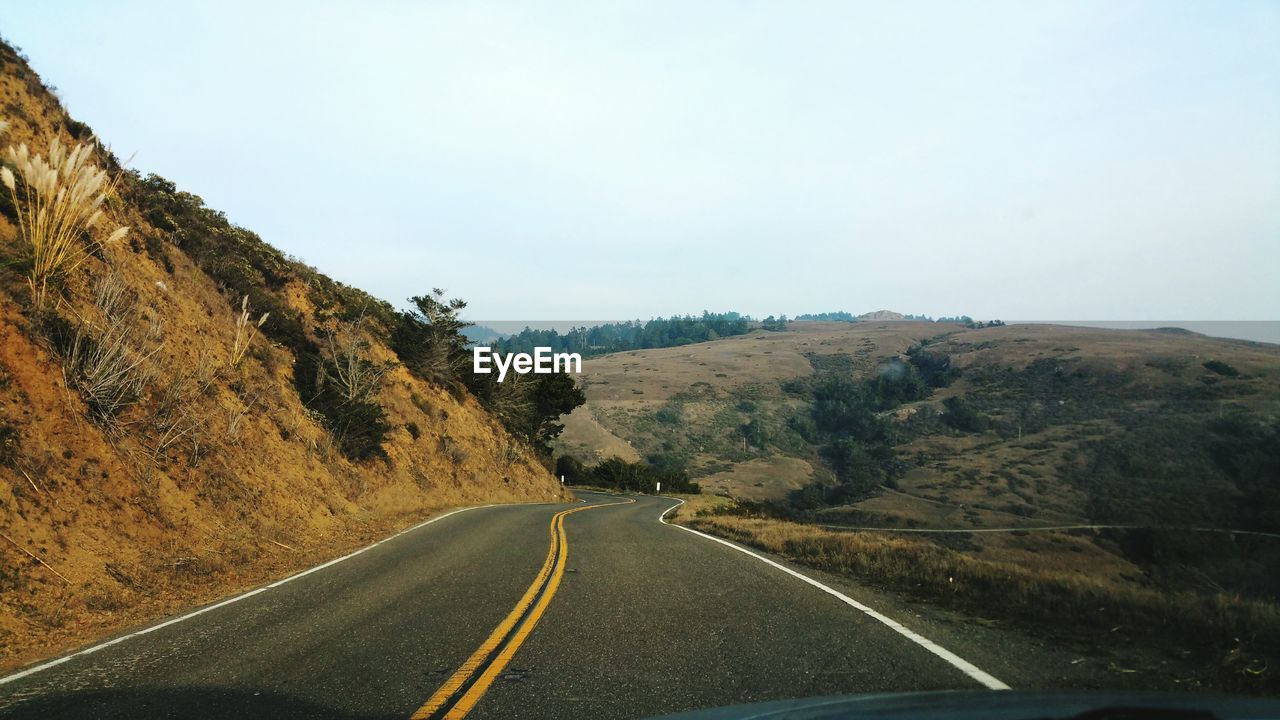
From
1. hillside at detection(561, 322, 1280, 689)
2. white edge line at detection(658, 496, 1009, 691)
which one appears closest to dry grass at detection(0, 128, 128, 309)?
white edge line at detection(658, 496, 1009, 691)

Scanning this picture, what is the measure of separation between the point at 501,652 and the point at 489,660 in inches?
9.7

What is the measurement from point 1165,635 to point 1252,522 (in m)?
57.0

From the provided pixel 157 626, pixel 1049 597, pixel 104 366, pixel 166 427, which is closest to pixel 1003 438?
pixel 1049 597

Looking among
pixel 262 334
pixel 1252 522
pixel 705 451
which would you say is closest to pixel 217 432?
pixel 262 334

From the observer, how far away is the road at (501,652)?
4473 millimetres

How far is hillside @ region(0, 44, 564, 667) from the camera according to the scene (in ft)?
28.7

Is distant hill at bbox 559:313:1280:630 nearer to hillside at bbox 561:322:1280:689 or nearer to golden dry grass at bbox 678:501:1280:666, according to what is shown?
hillside at bbox 561:322:1280:689

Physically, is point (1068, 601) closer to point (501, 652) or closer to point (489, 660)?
point (501, 652)

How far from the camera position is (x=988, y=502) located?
5656 centimetres

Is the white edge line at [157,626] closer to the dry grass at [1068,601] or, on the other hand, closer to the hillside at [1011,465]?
the dry grass at [1068,601]

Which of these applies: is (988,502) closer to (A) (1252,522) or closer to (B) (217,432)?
(A) (1252,522)

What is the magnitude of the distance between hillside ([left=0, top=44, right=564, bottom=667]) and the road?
66.9 inches

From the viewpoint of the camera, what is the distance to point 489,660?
532cm

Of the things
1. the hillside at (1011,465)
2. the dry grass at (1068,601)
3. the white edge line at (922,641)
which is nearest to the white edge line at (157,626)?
the white edge line at (922,641)
